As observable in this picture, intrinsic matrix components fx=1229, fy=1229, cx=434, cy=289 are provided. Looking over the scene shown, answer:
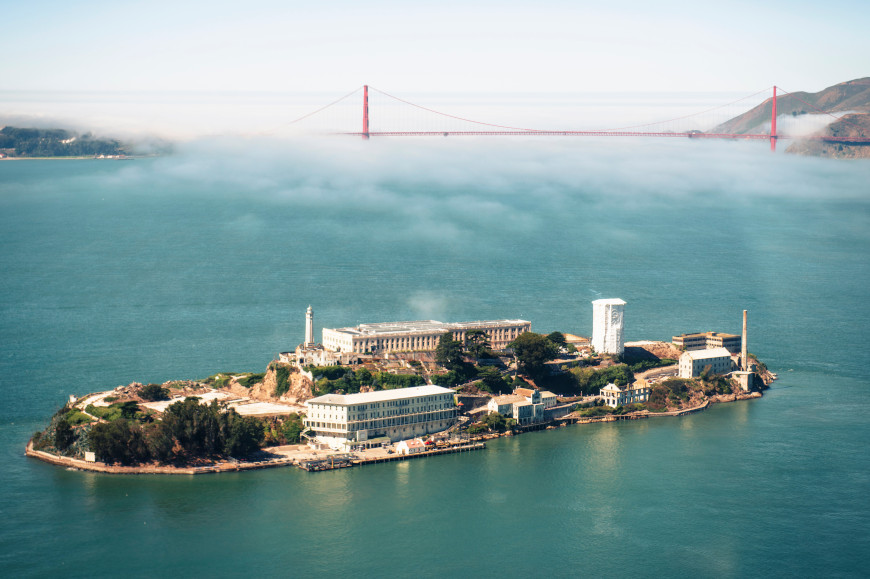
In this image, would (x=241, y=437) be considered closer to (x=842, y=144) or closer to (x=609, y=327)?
(x=609, y=327)

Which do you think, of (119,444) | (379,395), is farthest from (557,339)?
(119,444)

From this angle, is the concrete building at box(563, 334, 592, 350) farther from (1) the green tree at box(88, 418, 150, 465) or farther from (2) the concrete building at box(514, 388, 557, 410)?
(1) the green tree at box(88, 418, 150, 465)

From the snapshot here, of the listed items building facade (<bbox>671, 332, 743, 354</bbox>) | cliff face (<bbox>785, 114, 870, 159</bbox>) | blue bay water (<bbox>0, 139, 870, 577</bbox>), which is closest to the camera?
blue bay water (<bbox>0, 139, 870, 577</bbox>)

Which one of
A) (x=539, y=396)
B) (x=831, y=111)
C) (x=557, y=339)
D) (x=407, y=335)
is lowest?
(x=539, y=396)

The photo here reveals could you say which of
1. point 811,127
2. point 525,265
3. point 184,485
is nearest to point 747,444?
point 184,485

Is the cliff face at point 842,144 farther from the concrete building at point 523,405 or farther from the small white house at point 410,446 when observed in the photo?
the small white house at point 410,446

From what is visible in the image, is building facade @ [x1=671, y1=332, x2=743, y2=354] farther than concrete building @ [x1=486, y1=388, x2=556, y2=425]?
Yes

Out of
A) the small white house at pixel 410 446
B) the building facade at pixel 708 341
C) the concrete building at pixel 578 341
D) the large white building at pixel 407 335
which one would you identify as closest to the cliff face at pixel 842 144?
the building facade at pixel 708 341

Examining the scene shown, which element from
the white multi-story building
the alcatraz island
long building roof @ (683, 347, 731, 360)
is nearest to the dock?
the alcatraz island
